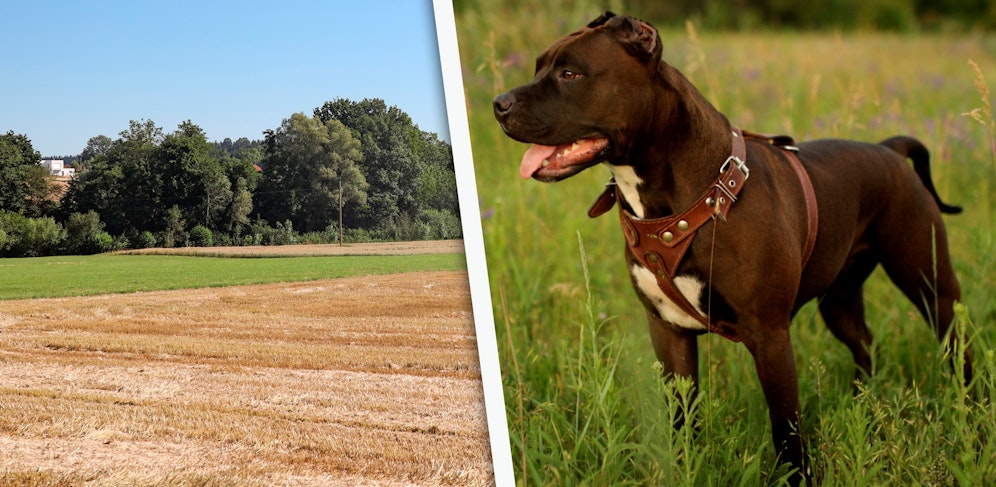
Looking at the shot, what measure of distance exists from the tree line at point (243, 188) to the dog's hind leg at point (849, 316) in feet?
3.60

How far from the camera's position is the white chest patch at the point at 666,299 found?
67.1 inches

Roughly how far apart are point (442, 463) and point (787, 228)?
117cm

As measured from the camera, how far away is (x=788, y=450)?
5.82 feet

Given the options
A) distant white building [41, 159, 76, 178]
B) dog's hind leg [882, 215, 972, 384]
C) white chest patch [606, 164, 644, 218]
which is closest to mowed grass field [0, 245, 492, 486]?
distant white building [41, 159, 76, 178]

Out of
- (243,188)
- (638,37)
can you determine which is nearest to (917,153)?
(638,37)

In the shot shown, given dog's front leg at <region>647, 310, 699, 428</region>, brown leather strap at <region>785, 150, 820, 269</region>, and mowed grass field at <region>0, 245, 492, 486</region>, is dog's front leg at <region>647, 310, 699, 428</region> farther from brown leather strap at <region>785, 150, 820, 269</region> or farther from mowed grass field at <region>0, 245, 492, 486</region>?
mowed grass field at <region>0, 245, 492, 486</region>

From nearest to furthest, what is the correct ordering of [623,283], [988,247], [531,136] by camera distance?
[531,136] → [988,247] → [623,283]

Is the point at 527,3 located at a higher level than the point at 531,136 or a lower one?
higher

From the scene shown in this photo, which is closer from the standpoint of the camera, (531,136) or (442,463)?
(531,136)

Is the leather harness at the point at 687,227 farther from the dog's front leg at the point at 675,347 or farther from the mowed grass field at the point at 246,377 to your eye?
the mowed grass field at the point at 246,377

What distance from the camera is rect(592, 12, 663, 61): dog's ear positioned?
1.57 m

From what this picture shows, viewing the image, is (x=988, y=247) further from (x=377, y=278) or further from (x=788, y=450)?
(x=377, y=278)

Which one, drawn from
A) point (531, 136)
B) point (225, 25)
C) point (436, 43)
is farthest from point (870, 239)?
point (225, 25)

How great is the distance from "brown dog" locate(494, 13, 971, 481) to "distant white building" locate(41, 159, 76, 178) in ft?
4.36
